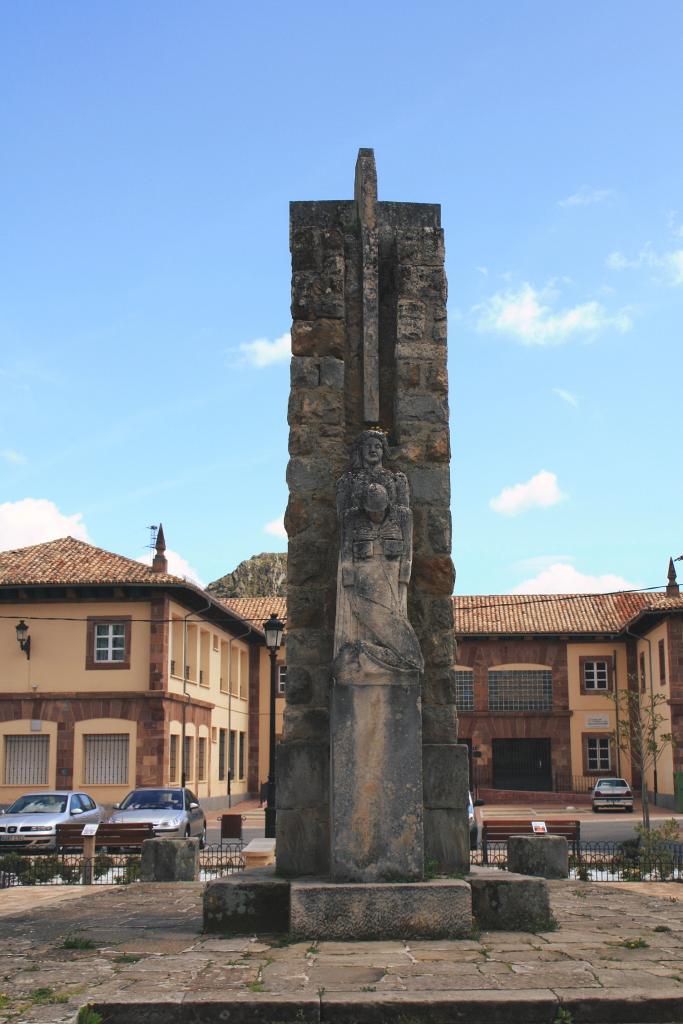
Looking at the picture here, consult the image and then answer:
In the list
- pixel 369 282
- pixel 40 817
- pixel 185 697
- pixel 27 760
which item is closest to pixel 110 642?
pixel 185 697

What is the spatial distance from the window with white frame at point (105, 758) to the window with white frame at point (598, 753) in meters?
21.8

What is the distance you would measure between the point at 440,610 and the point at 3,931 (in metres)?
4.05

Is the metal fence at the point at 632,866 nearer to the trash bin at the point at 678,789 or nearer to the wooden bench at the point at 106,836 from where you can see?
the wooden bench at the point at 106,836

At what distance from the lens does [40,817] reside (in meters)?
21.5

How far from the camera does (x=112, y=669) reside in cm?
3322

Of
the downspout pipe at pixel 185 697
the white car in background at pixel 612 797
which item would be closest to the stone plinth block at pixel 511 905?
the downspout pipe at pixel 185 697

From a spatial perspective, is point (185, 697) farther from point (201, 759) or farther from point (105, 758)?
point (201, 759)

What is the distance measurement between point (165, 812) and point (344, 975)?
16389 mm

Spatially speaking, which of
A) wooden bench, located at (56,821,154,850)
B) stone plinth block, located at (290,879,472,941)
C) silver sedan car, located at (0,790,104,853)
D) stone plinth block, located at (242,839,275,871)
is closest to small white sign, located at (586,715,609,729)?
silver sedan car, located at (0,790,104,853)

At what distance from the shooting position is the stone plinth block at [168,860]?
13.1 meters

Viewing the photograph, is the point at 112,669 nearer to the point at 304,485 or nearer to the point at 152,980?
the point at 304,485

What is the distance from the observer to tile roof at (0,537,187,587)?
33156mm

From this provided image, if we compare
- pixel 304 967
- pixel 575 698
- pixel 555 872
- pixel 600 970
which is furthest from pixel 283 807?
pixel 575 698

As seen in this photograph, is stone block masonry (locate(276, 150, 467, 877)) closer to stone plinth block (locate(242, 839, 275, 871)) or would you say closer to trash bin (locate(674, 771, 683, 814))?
stone plinth block (locate(242, 839, 275, 871))
